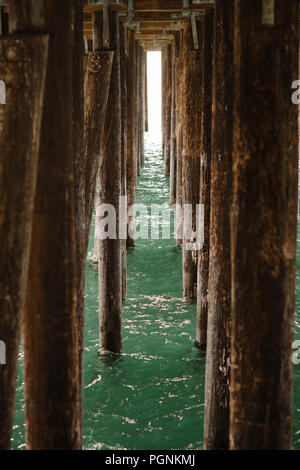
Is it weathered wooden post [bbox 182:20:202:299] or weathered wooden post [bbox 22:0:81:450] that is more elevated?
weathered wooden post [bbox 182:20:202:299]

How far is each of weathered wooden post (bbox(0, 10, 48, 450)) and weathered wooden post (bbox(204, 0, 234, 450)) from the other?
1492mm

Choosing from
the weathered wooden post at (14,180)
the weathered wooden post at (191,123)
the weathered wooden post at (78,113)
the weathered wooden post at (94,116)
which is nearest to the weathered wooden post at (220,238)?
the weathered wooden post at (94,116)

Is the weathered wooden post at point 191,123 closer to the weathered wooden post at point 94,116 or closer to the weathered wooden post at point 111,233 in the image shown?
the weathered wooden post at point 111,233

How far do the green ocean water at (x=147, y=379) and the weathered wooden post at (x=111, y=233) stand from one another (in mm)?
306

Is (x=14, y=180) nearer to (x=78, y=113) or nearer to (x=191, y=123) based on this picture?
(x=78, y=113)

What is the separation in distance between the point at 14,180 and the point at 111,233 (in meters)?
3.40

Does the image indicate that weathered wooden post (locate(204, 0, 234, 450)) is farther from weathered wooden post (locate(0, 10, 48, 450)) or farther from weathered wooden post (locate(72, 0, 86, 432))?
weathered wooden post (locate(0, 10, 48, 450))

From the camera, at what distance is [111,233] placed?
5457 millimetres

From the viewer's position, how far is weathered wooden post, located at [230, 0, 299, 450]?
2217 mm

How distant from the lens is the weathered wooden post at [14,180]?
206 cm

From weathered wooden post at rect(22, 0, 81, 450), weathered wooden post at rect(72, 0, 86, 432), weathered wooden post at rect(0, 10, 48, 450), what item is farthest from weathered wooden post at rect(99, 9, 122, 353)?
weathered wooden post at rect(0, 10, 48, 450)

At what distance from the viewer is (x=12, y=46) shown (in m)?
2.08

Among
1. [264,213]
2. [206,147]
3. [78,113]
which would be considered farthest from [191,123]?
[264,213]

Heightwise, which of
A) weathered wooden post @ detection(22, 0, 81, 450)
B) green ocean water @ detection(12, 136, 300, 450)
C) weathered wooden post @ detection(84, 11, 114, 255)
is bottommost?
Answer: green ocean water @ detection(12, 136, 300, 450)
